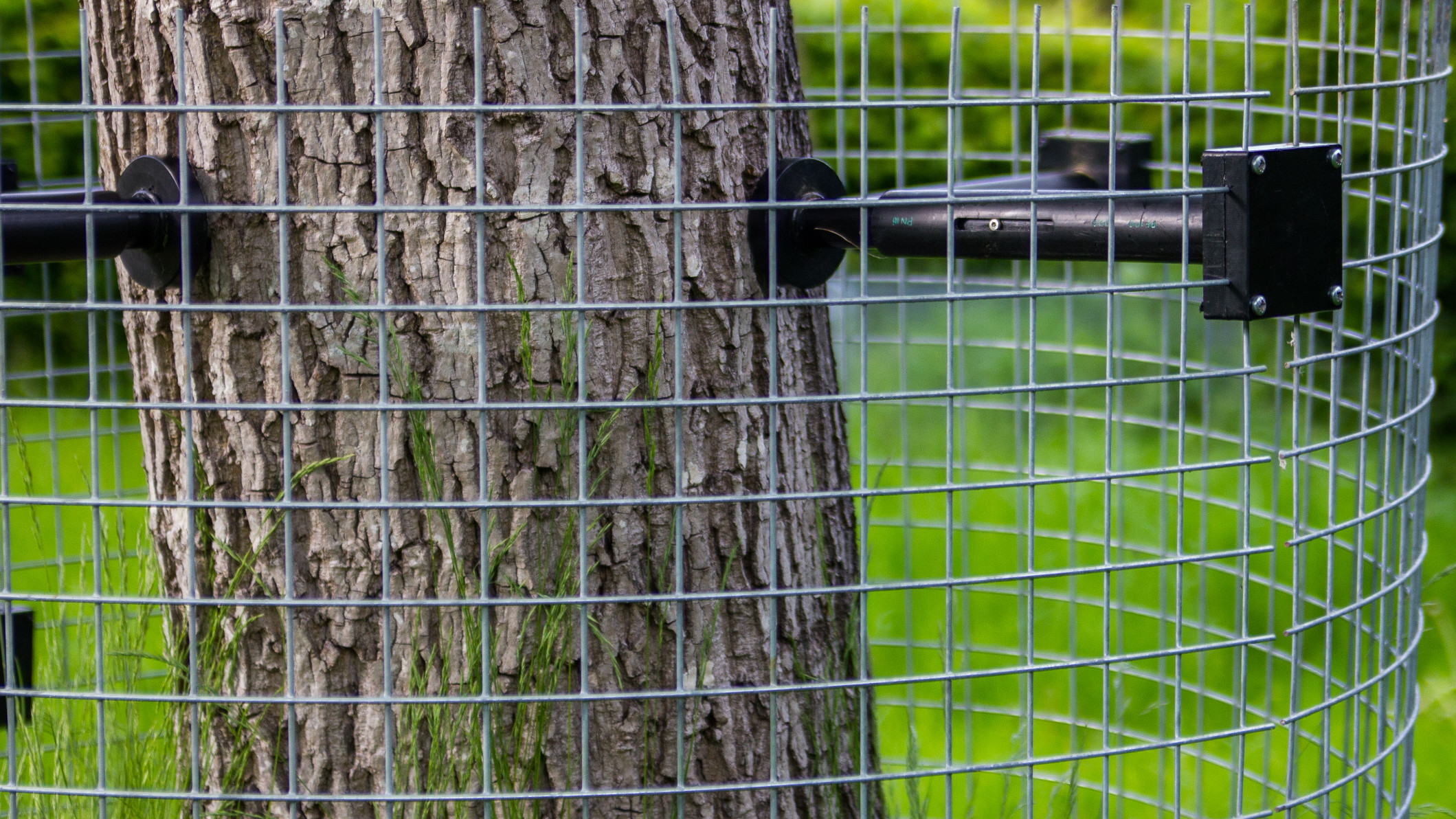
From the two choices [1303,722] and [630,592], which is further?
[1303,722]

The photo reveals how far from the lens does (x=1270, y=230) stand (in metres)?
1.57

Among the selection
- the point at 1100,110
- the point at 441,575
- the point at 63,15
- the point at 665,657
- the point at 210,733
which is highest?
the point at 63,15

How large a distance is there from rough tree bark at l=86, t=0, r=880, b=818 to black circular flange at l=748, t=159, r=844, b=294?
33 mm

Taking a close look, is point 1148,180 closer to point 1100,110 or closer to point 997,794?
point 997,794

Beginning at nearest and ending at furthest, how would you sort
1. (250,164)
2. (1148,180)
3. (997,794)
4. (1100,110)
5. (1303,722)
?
(250,164)
(1148,180)
(997,794)
(1303,722)
(1100,110)

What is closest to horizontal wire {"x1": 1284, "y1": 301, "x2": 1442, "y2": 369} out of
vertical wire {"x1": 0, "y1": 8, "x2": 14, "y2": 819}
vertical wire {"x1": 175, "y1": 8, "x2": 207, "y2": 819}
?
vertical wire {"x1": 175, "y1": 8, "x2": 207, "y2": 819}

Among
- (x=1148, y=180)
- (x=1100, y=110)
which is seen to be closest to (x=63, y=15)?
(x=1100, y=110)

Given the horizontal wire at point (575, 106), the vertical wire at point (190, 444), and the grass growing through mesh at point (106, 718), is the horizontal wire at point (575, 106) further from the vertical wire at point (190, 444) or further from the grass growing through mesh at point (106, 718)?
the grass growing through mesh at point (106, 718)

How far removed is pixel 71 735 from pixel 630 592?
71 centimetres

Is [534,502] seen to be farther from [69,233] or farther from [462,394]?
[69,233]

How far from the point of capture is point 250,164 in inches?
65.4

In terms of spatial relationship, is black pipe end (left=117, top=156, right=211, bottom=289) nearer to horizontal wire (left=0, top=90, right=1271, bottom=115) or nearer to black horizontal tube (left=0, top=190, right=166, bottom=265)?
black horizontal tube (left=0, top=190, right=166, bottom=265)

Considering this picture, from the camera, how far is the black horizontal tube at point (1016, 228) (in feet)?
5.30

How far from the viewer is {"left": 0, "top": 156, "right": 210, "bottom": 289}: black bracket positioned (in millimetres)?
1611
